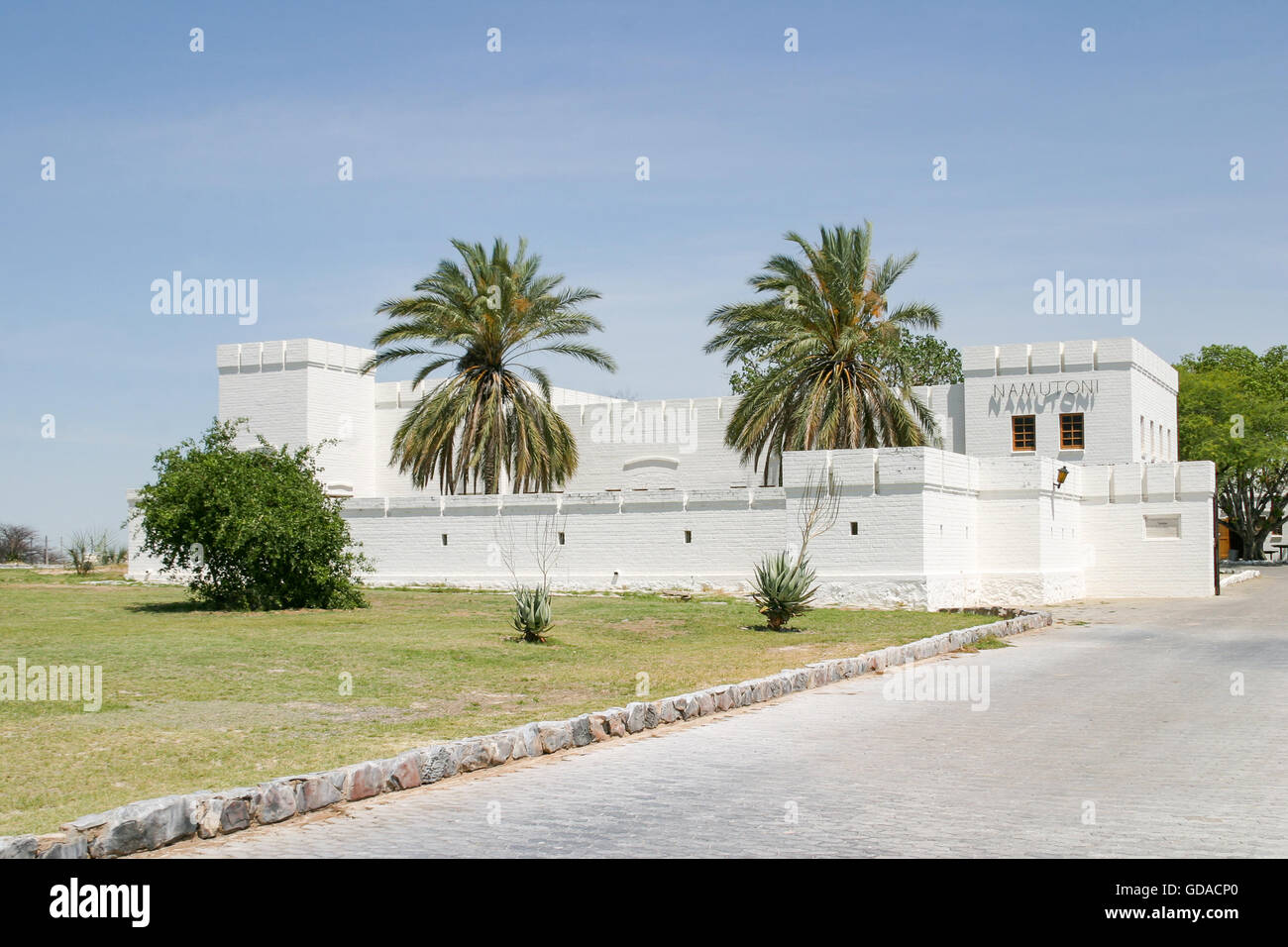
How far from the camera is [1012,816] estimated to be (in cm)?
802

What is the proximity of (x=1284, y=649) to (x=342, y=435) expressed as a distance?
35931mm

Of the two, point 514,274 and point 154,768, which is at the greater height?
point 514,274

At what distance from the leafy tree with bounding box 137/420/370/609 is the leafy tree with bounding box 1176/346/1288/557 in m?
42.0

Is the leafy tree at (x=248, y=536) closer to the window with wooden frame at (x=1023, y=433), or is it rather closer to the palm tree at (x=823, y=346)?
the palm tree at (x=823, y=346)

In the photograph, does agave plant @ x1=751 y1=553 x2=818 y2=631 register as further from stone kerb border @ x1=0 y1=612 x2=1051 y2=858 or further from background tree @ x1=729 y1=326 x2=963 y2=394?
background tree @ x1=729 y1=326 x2=963 y2=394

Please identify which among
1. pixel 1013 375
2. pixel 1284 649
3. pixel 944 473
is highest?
pixel 1013 375

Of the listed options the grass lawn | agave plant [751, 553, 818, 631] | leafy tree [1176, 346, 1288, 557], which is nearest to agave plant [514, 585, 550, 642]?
the grass lawn

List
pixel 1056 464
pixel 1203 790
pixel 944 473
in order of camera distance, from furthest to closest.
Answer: pixel 1056 464
pixel 944 473
pixel 1203 790

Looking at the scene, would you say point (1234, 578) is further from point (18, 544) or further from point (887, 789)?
point (18, 544)

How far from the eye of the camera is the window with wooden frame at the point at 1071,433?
1703 inches
